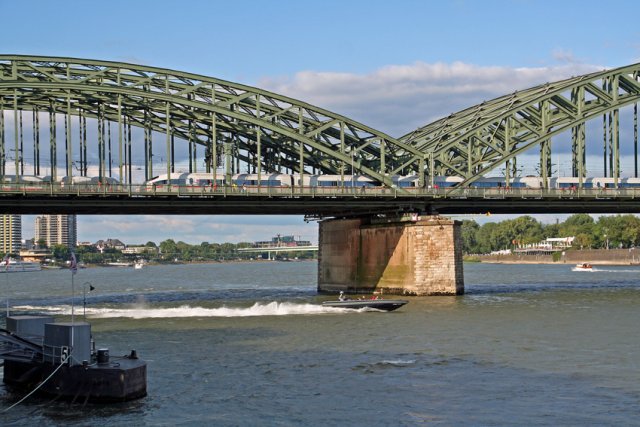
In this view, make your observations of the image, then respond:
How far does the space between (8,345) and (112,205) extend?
51.6m

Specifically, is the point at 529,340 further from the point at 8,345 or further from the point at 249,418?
the point at 8,345

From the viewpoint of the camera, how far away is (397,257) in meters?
102

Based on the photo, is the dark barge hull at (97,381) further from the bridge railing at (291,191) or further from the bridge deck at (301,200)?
the bridge deck at (301,200)

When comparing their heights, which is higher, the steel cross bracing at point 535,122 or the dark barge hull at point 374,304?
the steel cross bracing at point 535,122

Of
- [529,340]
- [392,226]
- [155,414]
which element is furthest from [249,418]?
[392,226]

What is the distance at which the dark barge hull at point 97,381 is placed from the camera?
1467 inches

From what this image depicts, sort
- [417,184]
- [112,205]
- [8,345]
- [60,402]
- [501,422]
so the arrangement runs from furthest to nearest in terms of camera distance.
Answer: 1. [417,184]
2. [112,205]
3. [8,345]
4. [60,402]
5. [501,422]

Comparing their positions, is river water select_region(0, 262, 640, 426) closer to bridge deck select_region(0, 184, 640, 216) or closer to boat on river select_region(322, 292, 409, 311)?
boat on river select_region(322, 292, 409, 311)

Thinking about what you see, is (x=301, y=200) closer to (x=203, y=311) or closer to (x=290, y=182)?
(x=290, y=182)

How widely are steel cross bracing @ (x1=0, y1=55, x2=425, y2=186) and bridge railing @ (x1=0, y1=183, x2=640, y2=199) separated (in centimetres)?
537

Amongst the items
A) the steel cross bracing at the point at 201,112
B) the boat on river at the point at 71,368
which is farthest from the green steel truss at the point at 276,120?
the boat on river at the point at 71,368

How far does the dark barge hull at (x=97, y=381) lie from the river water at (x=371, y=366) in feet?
1.82

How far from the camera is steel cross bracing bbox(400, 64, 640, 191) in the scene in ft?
374

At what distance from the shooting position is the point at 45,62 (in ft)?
314
